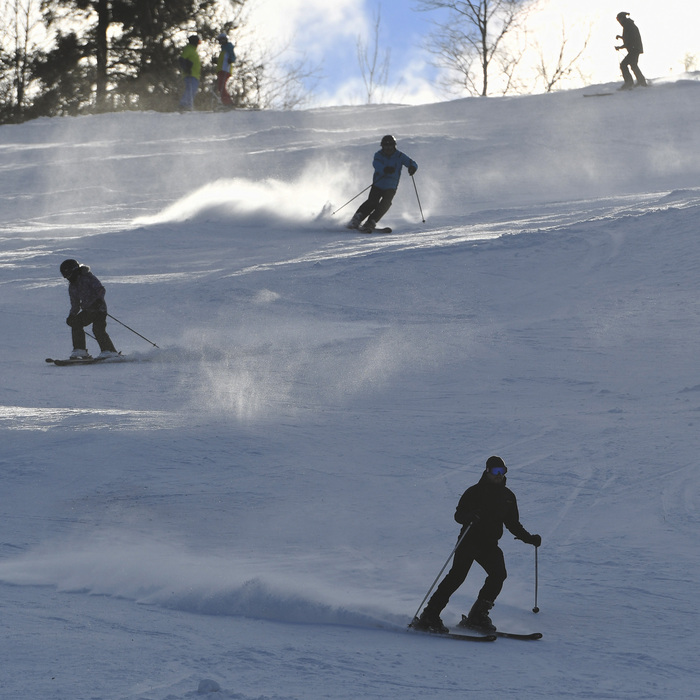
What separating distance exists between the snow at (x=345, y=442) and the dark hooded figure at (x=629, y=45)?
7493 millimetres

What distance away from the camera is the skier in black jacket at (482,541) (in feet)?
17.2

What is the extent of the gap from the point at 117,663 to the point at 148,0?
3526 cm

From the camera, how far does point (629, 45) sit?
2570 cm

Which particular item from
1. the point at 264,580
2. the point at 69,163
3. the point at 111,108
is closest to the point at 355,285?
the point at 264,580

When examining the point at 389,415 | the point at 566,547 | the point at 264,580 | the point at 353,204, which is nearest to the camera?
the point at 264,580

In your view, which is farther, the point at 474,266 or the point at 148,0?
the point at 148,0

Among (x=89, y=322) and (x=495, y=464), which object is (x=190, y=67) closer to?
(x=89, y=322)

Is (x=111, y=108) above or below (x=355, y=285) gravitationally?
above

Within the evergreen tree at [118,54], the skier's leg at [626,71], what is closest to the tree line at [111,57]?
the evergreen tree at [118,54]

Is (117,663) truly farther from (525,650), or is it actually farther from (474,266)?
(474,266)

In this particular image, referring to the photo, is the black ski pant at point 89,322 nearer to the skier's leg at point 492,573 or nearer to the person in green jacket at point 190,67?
the skier's leg at point 492,573

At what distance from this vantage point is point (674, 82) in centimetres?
2670

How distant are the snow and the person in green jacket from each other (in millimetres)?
10656

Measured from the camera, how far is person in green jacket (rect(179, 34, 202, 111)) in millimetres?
28719
